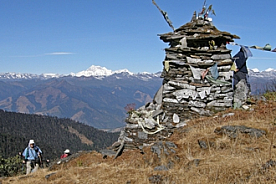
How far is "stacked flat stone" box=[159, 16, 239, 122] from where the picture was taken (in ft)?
49.0

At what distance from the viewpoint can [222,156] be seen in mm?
8398

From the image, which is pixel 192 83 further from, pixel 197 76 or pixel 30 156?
pixel 30 156

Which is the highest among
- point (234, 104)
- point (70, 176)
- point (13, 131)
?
point (234, 104)

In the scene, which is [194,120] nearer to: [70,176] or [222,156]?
A: [222,156]

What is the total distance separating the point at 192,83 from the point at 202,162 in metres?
7.50

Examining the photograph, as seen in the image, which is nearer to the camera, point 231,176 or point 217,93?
point 231,176

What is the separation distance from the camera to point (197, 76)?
15.2 metres

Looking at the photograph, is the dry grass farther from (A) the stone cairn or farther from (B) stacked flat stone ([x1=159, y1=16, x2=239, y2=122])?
(B) stacked flat stone ([x1=159, y1=16, x2=239, y2=122])

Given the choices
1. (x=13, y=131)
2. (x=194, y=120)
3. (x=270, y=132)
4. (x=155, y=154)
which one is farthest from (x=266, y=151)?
(x=13, y=131)

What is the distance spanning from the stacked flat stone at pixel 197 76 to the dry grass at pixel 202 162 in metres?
2.25

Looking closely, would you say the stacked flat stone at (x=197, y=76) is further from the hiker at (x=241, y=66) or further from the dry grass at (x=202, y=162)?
the dry grass at (x=202, y=162)

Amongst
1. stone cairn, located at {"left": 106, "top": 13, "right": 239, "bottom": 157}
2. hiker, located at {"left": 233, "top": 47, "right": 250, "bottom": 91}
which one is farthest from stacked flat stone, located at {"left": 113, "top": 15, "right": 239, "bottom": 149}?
hiker, located at {"left": 233, "top": 47, "right": 250, "bottom": 91}

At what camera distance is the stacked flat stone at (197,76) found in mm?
14922

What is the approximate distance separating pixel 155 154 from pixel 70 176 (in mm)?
2969
